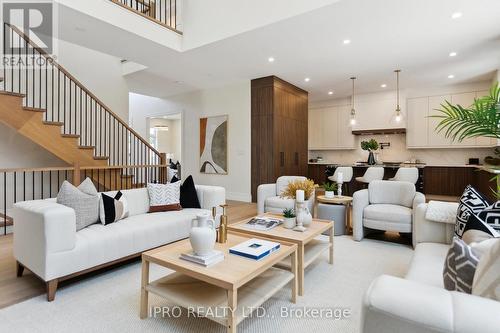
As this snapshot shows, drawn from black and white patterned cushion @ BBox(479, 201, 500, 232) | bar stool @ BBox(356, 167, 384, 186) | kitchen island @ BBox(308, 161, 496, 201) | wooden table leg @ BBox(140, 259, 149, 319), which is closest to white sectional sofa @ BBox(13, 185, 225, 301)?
wooden table leg @ BBox(140, 259, 149, 319)

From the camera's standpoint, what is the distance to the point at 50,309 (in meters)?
1.93

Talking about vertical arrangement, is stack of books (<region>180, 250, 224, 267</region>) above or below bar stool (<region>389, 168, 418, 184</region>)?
below

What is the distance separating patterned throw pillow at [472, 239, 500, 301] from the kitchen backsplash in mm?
7061

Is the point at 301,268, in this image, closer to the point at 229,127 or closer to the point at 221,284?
the point at 221,284

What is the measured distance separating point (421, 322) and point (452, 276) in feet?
1.45

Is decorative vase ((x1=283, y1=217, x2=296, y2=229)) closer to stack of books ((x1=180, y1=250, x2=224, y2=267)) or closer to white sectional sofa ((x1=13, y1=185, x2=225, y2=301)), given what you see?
stack of books ((x1=180, y1=250, x2=224, y2=267))

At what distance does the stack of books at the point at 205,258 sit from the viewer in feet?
5.48

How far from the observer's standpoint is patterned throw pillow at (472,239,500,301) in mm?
901

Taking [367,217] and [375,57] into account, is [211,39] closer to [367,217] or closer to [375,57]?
[375,57]

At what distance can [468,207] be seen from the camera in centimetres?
194

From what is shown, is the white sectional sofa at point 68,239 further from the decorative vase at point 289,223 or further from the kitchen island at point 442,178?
the kitchen island at point 442,178

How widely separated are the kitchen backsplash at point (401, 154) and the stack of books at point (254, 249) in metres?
6.66

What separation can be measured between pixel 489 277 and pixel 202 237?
4.34 ft

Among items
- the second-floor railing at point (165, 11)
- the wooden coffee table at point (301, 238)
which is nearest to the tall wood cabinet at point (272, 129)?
the second-floor railing at point (165, 11)
